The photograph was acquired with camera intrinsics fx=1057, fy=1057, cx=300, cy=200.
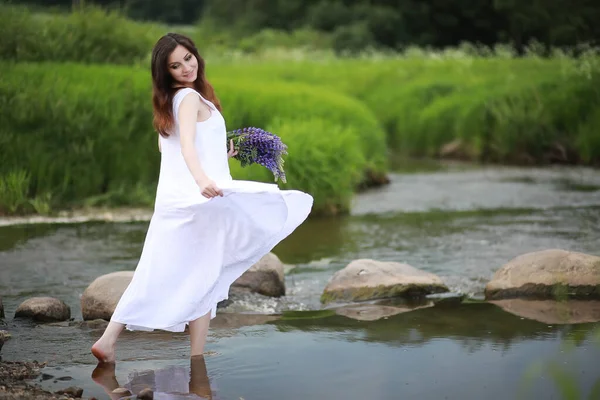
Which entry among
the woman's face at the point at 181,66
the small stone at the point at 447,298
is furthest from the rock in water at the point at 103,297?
the small stone at the point at 447,298

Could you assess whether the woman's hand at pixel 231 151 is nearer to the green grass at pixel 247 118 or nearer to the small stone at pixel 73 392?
the small stone at pixel 73 392

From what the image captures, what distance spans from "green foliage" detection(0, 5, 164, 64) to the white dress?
9193 mm

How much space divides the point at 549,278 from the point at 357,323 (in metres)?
1.63

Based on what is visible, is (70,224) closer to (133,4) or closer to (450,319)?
(450,319)

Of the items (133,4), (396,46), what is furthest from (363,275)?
(133,4)

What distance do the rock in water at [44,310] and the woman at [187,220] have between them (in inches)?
58.8

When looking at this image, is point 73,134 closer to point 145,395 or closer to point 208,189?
point 208,189

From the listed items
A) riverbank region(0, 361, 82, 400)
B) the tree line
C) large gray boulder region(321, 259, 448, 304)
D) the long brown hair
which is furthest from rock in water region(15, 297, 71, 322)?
the tree line

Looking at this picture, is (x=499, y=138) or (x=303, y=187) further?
(x=499, y=138)

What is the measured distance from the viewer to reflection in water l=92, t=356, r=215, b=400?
5484mm

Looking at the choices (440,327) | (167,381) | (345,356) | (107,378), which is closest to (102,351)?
(107,378)

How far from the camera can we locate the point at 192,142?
5703mm

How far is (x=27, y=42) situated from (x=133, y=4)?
35944 millimetres

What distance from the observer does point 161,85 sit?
5.88 meters
